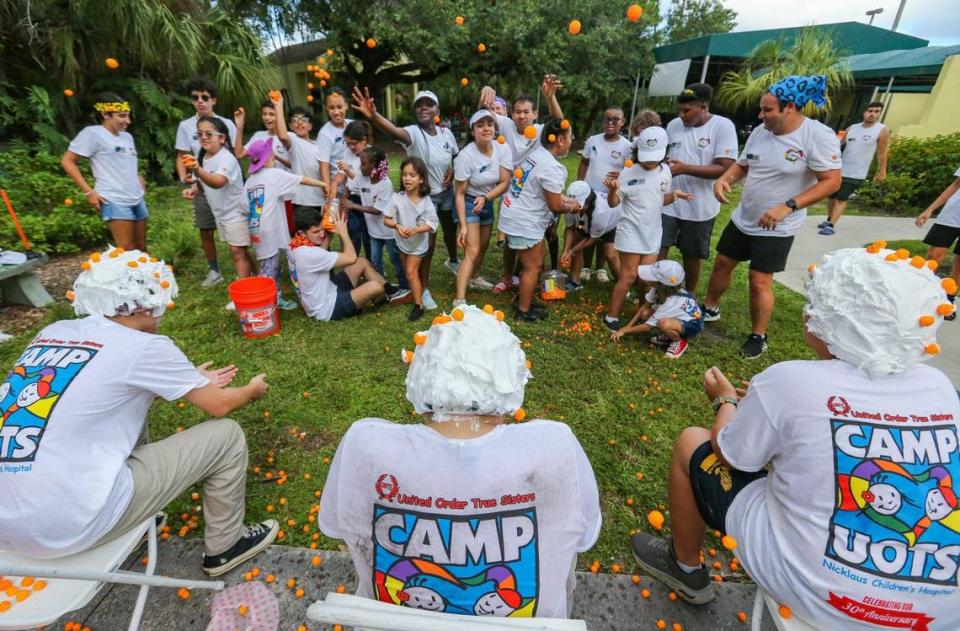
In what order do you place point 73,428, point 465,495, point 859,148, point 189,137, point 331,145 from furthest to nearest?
point 859,148 < point 331,145 < point 189,137 < point 73,428 < point 465,495

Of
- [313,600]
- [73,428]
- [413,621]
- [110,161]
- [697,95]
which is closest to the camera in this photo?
[413,621]

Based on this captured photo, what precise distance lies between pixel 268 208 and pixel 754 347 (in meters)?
4.76

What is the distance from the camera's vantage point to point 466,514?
4.24ft

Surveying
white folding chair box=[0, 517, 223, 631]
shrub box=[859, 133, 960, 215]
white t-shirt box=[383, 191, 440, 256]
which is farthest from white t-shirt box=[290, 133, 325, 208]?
shrub box=[859, 133, 960, 215]

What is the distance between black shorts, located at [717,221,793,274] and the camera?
3939mm

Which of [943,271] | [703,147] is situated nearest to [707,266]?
[703,147]

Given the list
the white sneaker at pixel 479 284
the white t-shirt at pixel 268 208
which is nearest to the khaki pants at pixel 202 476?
the white t-shirt at pixel 268 208

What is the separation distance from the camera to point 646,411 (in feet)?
11.4

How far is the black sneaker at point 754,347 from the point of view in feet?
13.6

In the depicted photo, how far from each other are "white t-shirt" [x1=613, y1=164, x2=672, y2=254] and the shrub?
27.7ft

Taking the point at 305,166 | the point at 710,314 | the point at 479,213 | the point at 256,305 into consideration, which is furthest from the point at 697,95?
the point at 256,305

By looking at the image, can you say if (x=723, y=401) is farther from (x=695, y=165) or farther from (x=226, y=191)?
(x=226, y=191)

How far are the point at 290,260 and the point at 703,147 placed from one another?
417 centimetres

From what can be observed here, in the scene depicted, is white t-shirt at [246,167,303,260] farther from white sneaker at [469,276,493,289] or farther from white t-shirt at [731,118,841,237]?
white t-shirt at [731,118,841,237]
